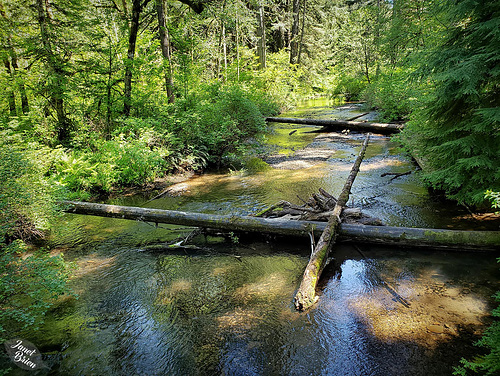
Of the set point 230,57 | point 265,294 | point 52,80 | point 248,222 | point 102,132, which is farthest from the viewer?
point 230,57

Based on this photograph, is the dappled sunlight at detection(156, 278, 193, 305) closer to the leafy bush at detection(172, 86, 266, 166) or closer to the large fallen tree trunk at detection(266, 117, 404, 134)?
the leafy bush at detection(172, 86, 266, 166)

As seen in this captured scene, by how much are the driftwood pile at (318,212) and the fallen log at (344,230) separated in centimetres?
35

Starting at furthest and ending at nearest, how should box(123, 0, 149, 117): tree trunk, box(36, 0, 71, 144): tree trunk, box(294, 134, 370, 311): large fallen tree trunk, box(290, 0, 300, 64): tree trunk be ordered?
box(290, 0, 300, 64): tree trunk
box(123, 0, 149, 117): tree trunk
box(36, 0, 71, 144): tree trunk
box(294, 134, 370, 311): large fallen tree trunk

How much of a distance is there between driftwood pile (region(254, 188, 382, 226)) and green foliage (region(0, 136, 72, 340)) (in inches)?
157

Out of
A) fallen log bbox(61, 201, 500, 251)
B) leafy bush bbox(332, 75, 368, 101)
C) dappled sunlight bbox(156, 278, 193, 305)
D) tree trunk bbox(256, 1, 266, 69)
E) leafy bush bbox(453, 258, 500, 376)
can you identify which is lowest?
dappled sunlight bbox(156, 278, 193, 305)

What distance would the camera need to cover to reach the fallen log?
4.71 meters

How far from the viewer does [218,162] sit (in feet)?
39.9

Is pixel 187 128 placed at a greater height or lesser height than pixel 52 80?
lesser

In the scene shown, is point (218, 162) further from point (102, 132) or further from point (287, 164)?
point (102, 132)

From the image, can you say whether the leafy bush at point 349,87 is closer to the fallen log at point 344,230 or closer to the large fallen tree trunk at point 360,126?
the large fallen tree trunk at point 360,126

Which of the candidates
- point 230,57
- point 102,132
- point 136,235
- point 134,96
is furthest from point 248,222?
point 230,57

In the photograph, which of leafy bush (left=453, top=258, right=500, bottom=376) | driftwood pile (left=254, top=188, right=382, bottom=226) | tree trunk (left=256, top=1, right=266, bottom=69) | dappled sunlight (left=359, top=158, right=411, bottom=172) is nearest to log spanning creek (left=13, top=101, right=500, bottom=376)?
leafy bush (left=453, top=258, right=500, bottom=376)

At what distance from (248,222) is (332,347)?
9.47ft

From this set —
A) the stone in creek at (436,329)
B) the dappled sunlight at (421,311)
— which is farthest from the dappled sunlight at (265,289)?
the stone in creek at (436,329)
